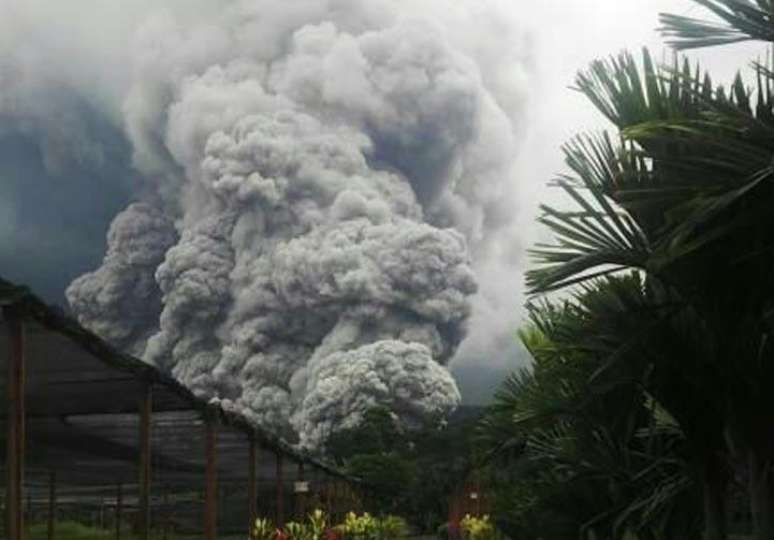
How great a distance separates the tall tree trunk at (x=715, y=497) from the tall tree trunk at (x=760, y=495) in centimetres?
86

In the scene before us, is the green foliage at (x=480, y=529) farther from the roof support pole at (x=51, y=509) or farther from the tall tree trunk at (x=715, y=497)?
the tall tree trunk at (x=715, y=497)

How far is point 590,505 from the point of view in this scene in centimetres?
1150

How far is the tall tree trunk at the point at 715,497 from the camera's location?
7.07 metres

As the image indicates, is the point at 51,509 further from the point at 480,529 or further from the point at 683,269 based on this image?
the point at 683,269

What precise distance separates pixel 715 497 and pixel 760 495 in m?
0.99

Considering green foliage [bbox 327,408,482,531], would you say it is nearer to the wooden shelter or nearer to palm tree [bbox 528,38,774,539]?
the wooden shelter

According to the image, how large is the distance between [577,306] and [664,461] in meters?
1.80

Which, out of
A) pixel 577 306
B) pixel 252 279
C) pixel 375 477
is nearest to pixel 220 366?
pixel 252 279

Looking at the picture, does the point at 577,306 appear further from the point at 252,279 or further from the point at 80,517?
the point at 252,279

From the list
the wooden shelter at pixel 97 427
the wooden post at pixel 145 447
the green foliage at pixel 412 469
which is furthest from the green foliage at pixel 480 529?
the wooden post at pixel 145 447

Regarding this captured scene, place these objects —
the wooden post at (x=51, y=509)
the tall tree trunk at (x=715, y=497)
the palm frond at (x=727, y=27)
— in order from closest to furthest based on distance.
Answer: the palm frond at (x=727, y=27) → the tall tree trunk at (x=715, y=497) → the wooden post at (x=51, y=509)

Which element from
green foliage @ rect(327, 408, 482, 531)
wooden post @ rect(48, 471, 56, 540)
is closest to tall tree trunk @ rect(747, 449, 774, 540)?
wooden post @ rect(48, 471, 56, 540)

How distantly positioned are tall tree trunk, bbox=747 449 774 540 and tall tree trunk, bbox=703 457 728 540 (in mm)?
856

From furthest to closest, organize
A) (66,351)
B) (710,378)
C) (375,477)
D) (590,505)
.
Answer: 1. (375,477)
2. (590,505)
3. (66,351)
4. (710,378)
